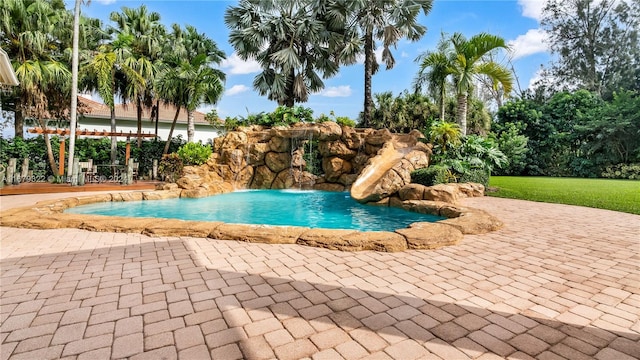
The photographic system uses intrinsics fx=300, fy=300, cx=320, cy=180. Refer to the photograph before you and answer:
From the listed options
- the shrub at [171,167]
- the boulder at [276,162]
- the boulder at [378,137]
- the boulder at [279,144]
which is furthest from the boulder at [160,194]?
the boulder at [378,137]

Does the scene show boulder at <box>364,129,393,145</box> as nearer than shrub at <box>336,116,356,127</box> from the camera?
Yes

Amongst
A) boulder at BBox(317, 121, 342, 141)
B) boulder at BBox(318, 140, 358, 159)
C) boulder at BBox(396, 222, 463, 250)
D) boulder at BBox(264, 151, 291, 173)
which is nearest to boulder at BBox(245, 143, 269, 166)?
boulder at BBox(264, 151, 291, 173)

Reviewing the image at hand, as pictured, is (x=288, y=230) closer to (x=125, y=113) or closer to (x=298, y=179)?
(x=298, y=179)

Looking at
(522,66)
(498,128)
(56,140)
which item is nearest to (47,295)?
(56,140)

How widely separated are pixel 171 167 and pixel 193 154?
149 centimetres

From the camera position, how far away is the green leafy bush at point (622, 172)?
13.1 m

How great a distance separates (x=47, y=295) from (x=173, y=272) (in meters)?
0.91

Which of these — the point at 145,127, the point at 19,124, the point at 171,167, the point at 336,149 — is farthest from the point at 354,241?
the point at 145,127

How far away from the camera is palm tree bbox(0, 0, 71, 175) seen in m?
11.1

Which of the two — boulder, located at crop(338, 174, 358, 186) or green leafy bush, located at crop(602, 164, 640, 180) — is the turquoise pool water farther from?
green leafy bush, located at crop(602, 164, 640, 180)

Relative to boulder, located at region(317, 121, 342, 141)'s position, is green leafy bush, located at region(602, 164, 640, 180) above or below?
below

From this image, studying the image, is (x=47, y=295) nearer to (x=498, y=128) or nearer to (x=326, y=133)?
(x=326, y=133)

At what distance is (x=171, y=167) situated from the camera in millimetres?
13039

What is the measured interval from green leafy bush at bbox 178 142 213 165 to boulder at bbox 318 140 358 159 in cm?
491
